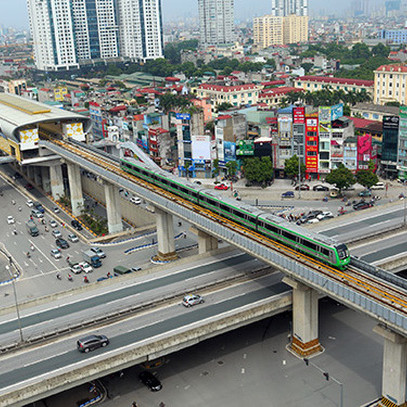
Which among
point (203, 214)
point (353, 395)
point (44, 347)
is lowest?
point (353, 395)

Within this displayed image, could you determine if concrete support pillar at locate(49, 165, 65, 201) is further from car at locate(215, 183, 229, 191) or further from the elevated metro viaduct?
car at locate(215, 183, 229, 191)

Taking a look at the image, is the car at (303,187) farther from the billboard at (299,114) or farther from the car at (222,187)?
the car at (222,187)

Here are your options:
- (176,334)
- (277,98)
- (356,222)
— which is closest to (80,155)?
(356,222)

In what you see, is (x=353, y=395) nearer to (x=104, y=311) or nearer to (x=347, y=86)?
(x=104, y=311)

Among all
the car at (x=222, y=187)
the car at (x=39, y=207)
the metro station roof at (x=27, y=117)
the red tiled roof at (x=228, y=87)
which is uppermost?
the metro station roof at (x=27, y=117)

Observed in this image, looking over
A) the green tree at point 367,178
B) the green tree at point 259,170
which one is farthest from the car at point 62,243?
the green tree at point 367,178

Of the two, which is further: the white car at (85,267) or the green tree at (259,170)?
the green tree at (259,170)
